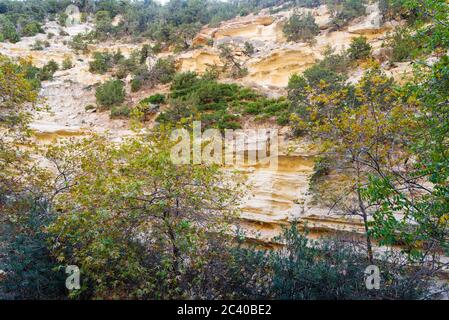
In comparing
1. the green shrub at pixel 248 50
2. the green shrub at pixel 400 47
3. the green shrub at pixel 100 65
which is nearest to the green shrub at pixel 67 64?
the green shrub at pixel 100 65

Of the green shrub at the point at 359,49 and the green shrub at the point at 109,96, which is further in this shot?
the green shrub at the point at 109,96

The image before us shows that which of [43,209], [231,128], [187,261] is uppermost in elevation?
[231,128]

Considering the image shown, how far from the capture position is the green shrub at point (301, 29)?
2108cm

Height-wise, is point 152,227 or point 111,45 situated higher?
point 111,45

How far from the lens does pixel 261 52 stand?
2186cm

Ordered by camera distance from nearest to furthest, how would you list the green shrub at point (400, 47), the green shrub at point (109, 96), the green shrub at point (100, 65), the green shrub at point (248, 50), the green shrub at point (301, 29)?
the green shrub at point (400, 47)
the green shrub at point (109, 96)
the green shrub at point (301, 29)
the green shrub at point (100, 65)
the green shrub at point (248, 50)

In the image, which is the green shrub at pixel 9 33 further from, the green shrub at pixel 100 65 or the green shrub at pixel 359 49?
the green shrub at pixel 359 49

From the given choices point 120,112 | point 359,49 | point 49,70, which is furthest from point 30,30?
point 359,49

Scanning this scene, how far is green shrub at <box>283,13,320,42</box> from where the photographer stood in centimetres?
2108

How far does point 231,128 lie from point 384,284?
9.06 m

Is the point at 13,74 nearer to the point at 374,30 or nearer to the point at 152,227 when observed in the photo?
the point at 152,227
